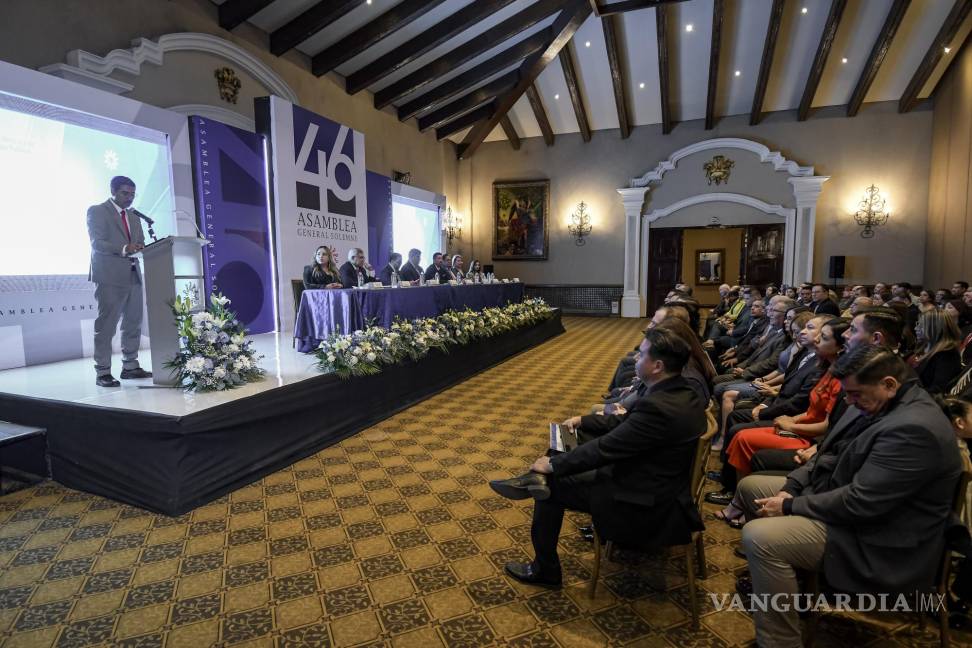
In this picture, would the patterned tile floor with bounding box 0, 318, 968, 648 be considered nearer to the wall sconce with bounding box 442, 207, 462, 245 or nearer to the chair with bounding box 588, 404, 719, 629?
the chair with bounding box 588, 404, 719, 629

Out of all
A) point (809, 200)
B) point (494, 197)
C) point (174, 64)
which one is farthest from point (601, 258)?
point (174, 64)

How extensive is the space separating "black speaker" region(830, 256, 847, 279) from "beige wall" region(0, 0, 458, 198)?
9905 mm

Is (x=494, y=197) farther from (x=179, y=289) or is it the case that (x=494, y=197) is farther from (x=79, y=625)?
(x=79, y=625)

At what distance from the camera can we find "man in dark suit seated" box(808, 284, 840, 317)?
4770 mm

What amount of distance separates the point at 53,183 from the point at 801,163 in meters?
13.5

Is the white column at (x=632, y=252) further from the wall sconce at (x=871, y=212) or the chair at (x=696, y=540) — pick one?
the chair at (x=696, y=540)

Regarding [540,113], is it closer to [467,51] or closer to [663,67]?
[663,67]

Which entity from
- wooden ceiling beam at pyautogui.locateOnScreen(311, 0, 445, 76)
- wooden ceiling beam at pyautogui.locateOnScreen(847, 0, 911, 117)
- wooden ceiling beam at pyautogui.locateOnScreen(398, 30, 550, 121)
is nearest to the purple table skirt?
wooden ceiling beam at pyautogui.locateOnScreen(311, 0, 445, 76)

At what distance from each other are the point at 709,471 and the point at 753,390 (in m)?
0.71

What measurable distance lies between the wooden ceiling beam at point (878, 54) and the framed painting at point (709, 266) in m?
5.33

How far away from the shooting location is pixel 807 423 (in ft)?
8.91

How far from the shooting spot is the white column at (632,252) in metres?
12.9

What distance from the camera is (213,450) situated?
3076 millimetres

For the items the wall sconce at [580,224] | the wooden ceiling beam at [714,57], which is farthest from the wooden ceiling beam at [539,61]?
the wall sconce at [580,224]
